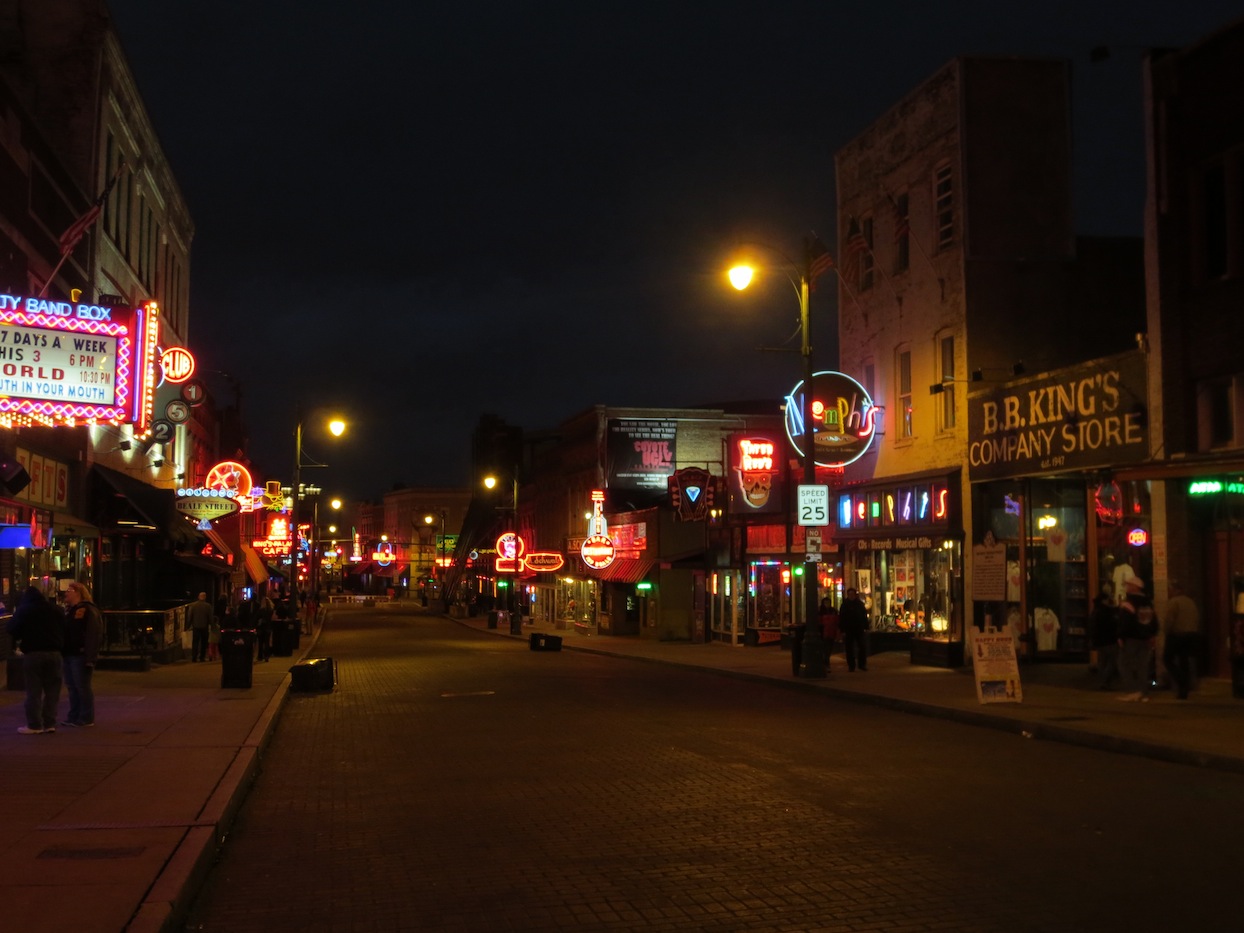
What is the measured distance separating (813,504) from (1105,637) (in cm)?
649

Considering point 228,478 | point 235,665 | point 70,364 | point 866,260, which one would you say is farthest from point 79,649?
point 228,478

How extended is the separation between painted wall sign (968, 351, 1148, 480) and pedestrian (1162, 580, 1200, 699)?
310cm

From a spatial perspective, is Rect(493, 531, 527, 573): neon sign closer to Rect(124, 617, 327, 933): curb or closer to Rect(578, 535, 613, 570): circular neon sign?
Rect(578, 535, 613, 570): circular neon sign

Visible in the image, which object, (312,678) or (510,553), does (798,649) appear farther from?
(510,553)

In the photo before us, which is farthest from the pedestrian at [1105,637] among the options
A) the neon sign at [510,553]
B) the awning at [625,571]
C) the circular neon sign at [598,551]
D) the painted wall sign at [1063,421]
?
the neon sign at [510,553]

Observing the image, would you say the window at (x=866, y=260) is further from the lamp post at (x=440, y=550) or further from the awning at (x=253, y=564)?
the lamp post at (x=440, y=550)

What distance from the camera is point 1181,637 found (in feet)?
58.0

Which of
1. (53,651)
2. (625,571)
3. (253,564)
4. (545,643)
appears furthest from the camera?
(253,564)

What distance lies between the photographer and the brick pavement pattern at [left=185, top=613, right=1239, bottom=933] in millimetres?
7273

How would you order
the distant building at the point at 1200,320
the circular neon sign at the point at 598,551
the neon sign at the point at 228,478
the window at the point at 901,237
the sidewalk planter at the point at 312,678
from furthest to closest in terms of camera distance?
1. the circular neon sign at the point at 598,551
2. the neon sign at the point at 228,478
3. the window at the point at 901,237
4. the sidewalk planter at the point at 312,678
5. the distant building at the point at 1200,320

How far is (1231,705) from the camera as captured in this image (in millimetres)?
17141

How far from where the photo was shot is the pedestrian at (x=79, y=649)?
48.5 feet

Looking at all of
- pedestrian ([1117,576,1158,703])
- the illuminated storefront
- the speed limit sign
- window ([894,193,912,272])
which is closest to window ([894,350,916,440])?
the illuminated storefront

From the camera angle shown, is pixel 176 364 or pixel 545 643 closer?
pixel 176 364
